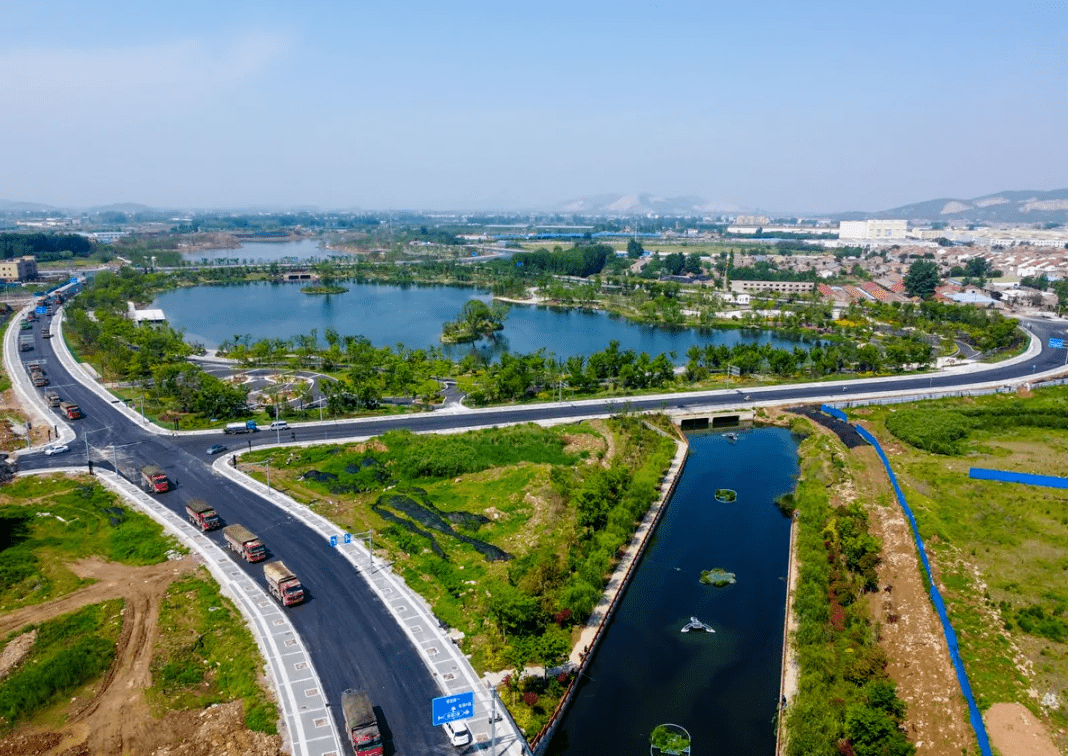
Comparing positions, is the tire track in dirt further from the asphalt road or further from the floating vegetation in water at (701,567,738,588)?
the floating vegetation in water at (701,567,738,588)

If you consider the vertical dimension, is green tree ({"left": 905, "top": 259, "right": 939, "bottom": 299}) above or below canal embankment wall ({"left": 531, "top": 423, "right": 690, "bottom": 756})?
above

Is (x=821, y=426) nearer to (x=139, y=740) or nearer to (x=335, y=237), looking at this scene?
(x=139, y=740)

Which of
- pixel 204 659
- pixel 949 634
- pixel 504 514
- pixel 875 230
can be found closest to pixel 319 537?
pixel 204 659

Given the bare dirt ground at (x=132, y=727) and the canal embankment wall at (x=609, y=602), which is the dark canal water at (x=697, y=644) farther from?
the bare dirt ground at (x=132, y=727)

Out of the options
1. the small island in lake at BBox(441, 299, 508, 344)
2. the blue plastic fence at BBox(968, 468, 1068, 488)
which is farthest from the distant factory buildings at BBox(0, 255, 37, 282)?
the blue plastic fence at BBox(968, 468, 1068, 488)

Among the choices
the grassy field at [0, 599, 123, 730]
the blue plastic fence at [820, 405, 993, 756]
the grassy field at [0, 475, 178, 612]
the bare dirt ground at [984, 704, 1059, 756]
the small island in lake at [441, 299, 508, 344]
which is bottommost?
the bare dirt ground at [984, 704, 1059, 756]

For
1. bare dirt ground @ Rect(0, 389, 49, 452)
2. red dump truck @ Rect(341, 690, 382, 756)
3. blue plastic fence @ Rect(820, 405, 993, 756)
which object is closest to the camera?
red dump truck @ Rect(341, 690, 382, 756)

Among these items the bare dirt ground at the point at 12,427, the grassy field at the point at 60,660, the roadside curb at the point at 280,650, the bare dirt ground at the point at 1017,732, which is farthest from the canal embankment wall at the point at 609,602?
the bare dirt ground at the point at 12,427
